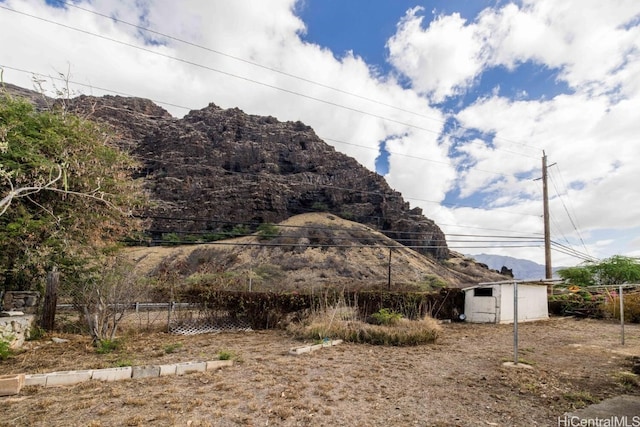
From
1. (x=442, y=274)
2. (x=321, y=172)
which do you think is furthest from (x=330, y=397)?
(x=321, y=172)

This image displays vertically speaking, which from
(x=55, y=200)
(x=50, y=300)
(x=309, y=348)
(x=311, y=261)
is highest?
(x=55, y=200)

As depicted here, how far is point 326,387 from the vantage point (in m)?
5.64

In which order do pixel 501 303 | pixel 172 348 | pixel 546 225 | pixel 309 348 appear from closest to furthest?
pixel 172 348 → pixel 309 348 → pixel 501 303 → pixel 546 225

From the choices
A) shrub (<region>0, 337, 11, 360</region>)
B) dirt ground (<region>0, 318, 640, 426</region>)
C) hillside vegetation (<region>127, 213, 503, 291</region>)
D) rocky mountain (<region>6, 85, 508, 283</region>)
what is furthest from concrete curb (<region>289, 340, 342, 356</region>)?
rocky mountain (<region>6, 85, 508, 283</region>)

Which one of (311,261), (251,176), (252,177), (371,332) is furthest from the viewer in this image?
(251,176)

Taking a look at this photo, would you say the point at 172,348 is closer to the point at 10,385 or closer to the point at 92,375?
the point at 92,375

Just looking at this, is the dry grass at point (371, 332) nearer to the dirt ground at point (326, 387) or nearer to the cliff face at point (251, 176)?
the dirt ground at point (326, 387)

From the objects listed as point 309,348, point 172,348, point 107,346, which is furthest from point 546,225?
point 107,346

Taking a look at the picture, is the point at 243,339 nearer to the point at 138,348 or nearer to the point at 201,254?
the point at 138,348

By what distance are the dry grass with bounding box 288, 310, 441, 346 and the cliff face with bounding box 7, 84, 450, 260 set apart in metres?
54.5

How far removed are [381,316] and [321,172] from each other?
76338mm

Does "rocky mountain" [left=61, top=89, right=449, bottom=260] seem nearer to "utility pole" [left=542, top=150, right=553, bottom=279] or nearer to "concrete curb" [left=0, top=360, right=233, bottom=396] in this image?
"utility pole" [left=542, top=150, right=553, bottom=279]

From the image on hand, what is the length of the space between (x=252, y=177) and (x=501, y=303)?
6942cm

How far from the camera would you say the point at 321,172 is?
87.2 meters
